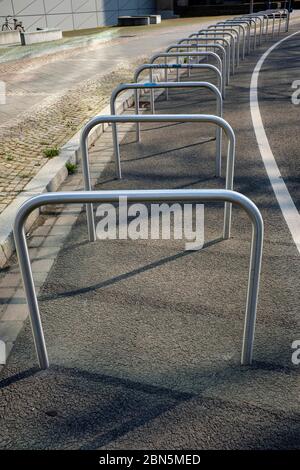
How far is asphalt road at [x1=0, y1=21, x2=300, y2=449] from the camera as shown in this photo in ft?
7.77

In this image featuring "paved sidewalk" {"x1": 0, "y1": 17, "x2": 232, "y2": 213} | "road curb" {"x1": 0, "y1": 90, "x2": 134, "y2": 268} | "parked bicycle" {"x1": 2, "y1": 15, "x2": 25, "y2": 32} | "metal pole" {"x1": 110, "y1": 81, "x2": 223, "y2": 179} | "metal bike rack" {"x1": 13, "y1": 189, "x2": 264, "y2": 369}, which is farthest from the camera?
"parked bicycle" {"x1": 2, "y1": 15, "x2": 25, "y2": 32}

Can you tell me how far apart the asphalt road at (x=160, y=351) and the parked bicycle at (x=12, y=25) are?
82.8 feet

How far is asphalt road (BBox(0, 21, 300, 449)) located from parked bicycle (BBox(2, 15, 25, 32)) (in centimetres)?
2525

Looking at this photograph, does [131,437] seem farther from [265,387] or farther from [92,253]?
[92,253]

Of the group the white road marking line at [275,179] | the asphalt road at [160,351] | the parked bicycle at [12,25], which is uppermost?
the parked bicycle at [12,25]

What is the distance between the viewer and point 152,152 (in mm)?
6621

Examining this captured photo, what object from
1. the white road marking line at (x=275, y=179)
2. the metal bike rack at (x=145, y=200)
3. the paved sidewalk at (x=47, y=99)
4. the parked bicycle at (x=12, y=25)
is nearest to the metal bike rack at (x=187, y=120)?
the white road marking line at (x=275, y=179)

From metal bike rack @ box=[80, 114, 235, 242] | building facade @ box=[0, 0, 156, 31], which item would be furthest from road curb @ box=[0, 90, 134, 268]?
building facade @ box=[0, 0, 156, 31]

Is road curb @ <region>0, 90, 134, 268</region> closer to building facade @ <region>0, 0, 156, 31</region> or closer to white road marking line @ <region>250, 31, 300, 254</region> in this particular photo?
white road marking line @ <region>250, 31, 300, 254</region>

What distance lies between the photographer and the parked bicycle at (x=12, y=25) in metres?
26.1

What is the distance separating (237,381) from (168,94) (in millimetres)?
8580

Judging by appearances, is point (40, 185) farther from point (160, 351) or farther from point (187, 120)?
point (160, 351)

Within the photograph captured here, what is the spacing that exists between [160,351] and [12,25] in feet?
93.5

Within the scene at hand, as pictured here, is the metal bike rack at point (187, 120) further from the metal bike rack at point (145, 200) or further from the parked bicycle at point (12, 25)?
the parked bicycle at point (12, 25)
